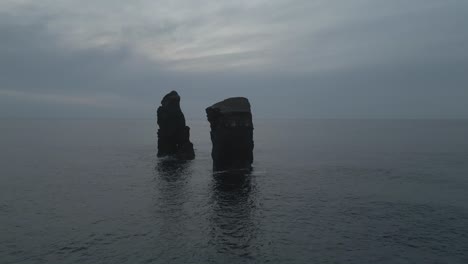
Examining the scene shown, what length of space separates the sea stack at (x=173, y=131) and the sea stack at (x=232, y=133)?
2262 centimetres

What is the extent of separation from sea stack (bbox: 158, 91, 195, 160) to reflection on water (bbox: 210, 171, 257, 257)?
1157 inches

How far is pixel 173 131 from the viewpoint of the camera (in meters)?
91.5

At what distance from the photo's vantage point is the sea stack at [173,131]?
299 feet

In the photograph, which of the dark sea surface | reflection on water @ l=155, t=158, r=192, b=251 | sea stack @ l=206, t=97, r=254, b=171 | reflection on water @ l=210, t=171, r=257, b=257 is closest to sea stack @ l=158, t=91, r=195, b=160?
reflection on water @ l=155, t=158, r=192, b=251

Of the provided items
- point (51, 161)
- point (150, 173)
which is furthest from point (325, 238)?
point (51, 161)

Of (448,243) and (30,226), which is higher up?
(30,226)

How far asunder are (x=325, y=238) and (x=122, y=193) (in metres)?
Result: 31.7

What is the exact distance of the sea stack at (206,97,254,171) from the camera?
6706 centimetres

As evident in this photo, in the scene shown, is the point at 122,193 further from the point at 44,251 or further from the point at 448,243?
the point at 448,243

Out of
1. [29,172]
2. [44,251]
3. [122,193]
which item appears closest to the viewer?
[44,251]

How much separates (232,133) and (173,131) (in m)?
28.9

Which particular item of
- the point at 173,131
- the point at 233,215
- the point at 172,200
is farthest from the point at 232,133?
the point at 173,131

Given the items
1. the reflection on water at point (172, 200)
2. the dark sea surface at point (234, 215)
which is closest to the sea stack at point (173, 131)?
the reflection on water at point (172, 200)

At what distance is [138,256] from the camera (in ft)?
98.0
